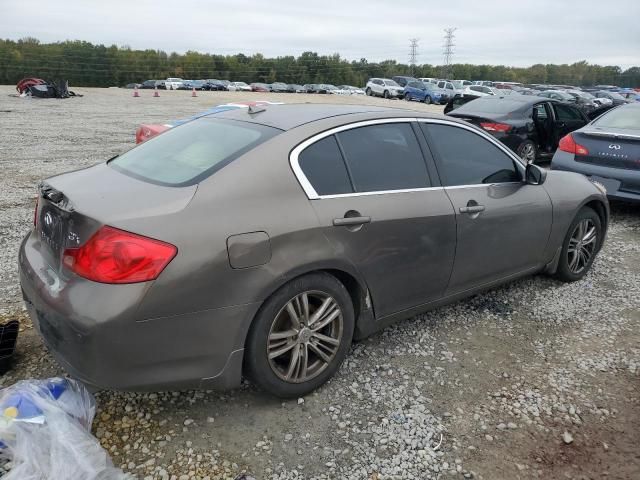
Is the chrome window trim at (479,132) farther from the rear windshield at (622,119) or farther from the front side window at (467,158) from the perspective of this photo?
the rear windshield at (622,119)

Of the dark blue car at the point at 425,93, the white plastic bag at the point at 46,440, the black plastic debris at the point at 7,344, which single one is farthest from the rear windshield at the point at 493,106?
the dark blue car at the point at 425,93

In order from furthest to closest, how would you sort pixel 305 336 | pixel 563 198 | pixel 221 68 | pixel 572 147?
1. pixel 221 68
2. pixel 572 147
3. pixel 563 198
4. pixel 305 336

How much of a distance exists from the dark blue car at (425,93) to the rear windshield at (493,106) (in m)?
25.9

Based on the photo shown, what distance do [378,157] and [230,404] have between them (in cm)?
167

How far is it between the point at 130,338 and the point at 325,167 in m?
1.36

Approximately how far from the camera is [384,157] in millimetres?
3166

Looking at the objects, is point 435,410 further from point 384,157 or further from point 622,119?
point 622,119

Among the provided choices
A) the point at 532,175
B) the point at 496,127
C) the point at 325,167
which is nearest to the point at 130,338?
the point at 325,167

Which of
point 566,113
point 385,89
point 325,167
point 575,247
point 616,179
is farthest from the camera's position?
point 385,89

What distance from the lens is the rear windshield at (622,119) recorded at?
22.5ft

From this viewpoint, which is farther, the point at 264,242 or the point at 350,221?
the point at 350,221

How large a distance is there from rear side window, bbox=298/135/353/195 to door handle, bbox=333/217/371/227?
16 centimetres

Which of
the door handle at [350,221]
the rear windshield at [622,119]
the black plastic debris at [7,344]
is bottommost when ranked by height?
the black plastic debris at [7,344]

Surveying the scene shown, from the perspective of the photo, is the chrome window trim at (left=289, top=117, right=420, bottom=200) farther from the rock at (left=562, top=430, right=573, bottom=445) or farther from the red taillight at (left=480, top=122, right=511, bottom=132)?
the red taillight at (left=480, top=122, right=511, bottom=132)
